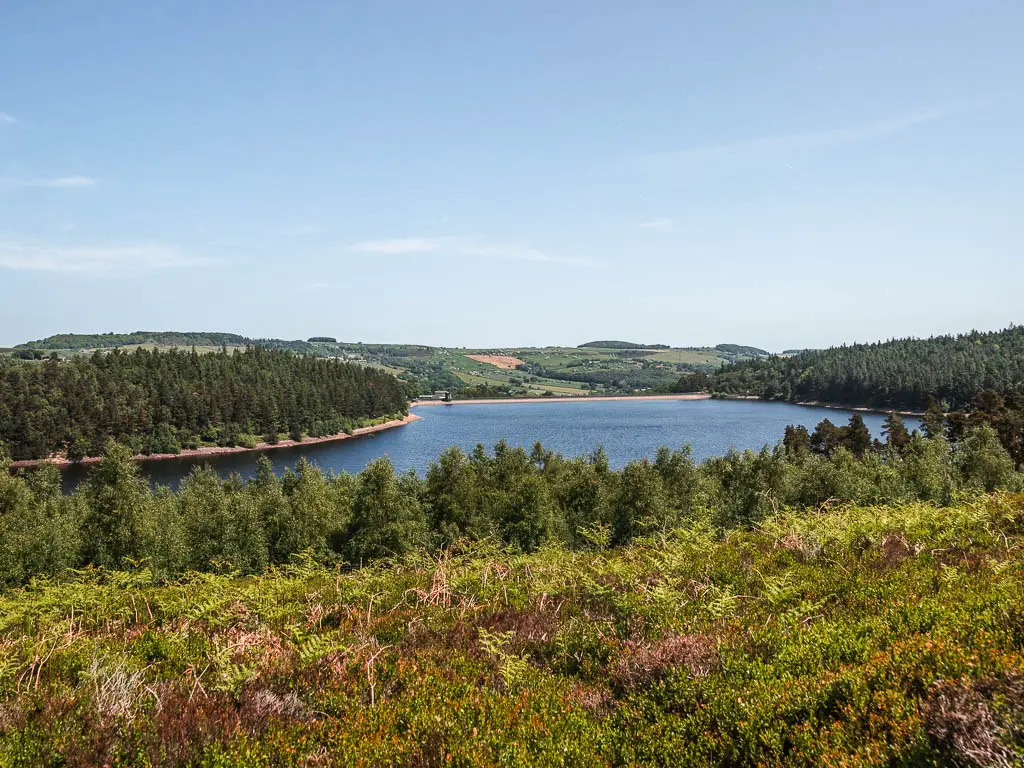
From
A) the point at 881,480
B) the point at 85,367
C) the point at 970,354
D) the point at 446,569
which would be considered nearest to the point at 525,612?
the point at 446,569

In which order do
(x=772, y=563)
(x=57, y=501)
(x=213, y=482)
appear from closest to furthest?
(x=772, y=563), (x=57, y=501), (x=213, y=482)

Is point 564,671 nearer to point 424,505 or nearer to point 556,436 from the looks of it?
point 424,505

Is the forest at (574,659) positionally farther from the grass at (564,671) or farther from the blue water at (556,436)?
the blue water at (556,436)

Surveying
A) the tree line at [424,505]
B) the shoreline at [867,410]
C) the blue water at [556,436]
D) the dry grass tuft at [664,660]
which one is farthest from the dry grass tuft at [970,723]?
the shoreline at [867,410]

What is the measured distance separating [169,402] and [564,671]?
150 meters

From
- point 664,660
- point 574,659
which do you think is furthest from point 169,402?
point 664,660

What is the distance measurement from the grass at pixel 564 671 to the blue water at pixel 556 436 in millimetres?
72816

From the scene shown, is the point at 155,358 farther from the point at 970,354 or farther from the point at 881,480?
the point at 970,354

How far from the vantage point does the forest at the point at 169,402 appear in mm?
113062

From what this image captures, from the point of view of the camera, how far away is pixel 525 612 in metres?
8.93

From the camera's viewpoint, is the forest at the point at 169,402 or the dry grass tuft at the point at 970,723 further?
the forest at the point at 169,402

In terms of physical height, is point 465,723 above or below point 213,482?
above

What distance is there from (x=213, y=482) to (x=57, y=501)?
1219cm

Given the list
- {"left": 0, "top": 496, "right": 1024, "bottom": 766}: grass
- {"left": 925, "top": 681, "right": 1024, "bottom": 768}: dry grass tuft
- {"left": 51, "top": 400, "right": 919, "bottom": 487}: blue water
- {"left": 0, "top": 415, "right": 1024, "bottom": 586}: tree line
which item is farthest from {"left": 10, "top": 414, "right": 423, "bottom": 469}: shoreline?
{"left": 925, "top": 681, "right": 1024, "bottom": 768}: dry grass tuft
